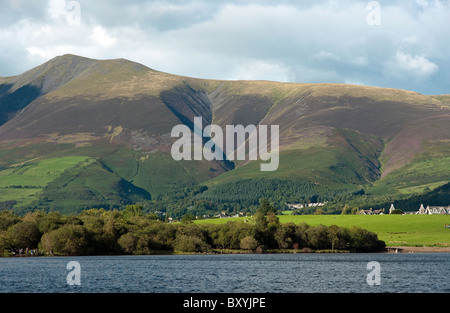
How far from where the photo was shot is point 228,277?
104000 mm

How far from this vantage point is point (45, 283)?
92562 mm

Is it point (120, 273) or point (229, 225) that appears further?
point (229, 225)

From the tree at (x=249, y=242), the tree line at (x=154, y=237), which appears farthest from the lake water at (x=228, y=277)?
the tree at (x=249, y=242)

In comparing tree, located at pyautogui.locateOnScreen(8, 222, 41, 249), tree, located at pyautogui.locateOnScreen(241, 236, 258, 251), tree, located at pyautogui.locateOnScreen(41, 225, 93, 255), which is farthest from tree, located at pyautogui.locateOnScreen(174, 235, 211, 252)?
tree, located at pyautogui.locateOnScreen(8, 222, 41, 249)

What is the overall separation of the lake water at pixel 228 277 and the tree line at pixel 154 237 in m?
28.4

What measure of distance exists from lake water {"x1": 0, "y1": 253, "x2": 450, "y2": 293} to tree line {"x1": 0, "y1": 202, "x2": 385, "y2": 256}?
2841 cm

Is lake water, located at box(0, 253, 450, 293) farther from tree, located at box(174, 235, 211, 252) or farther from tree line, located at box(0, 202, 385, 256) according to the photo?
tree, located at box(174, 235, 211, 252)

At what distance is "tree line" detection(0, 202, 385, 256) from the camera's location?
534 feet

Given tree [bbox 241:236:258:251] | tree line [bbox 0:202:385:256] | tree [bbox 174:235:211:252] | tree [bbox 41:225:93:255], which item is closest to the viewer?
tree [bbox 41:225:93:255]

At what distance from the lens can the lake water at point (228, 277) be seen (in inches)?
3435

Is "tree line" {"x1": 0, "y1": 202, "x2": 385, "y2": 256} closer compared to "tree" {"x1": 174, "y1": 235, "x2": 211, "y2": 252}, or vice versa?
"tree line" {"x1": 0, "y1": 202, "x2": 385, "y2": 256}
